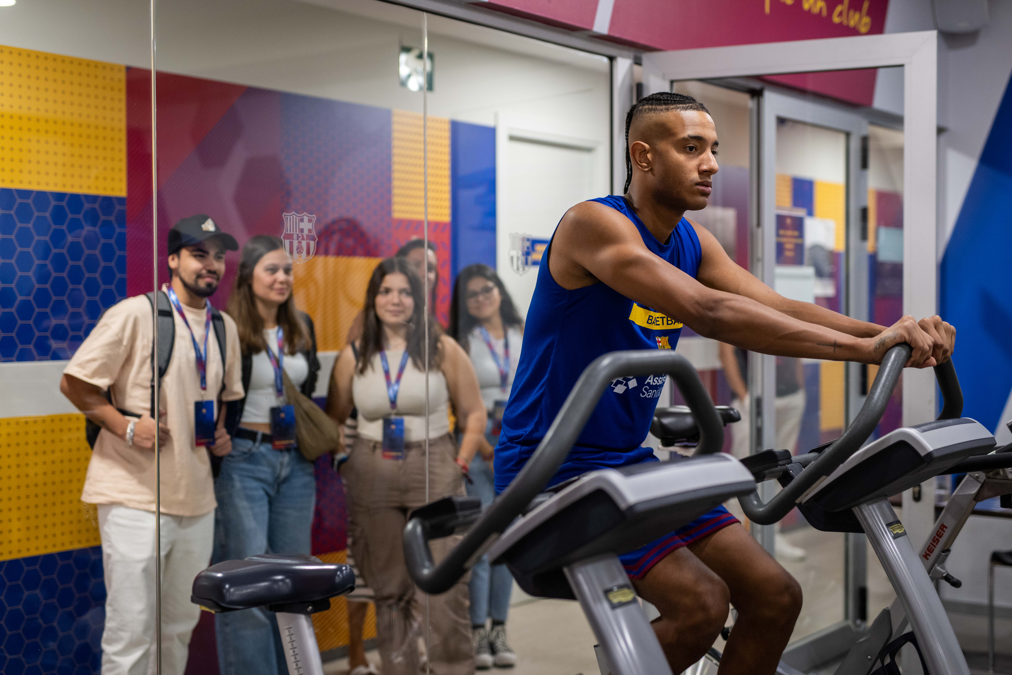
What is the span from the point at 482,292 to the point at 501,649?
1.45 meters

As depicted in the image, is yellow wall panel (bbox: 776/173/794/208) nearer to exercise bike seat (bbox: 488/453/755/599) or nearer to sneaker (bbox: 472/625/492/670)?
sneaker (bbox: 472/625/492/670)

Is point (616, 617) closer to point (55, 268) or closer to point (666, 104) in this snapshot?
point (666, 104)

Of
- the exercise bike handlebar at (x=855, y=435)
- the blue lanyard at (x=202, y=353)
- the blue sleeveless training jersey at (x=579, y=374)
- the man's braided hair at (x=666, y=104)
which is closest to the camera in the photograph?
the exercise bike handlebar at (x=855, y=435)

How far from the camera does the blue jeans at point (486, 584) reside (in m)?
3.60

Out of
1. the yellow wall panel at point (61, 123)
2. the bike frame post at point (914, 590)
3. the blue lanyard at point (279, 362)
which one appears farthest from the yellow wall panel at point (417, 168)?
the bike frame post at point (914, 590)

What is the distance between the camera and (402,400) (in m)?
3.28

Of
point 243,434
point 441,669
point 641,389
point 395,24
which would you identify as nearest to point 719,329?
point 641,389

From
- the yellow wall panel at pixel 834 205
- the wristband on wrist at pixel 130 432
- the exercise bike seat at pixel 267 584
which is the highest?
the yellow wall panel at pixel 834 205

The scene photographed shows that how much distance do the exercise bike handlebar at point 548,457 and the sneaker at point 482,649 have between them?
255 cm

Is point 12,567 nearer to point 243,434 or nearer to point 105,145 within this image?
point 243,434

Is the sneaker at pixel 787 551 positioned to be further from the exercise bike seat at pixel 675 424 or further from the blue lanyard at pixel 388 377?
the exercise bike seat at pixel 675 424

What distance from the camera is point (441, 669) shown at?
3.36 meters

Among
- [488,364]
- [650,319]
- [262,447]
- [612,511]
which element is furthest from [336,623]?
[612,511]

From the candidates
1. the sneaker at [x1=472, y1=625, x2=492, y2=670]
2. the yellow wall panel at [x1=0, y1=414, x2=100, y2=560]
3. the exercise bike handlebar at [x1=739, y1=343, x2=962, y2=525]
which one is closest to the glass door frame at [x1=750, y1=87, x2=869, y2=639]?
the sneaker at [x1=472, y1=625, x2=492, y2=670]
